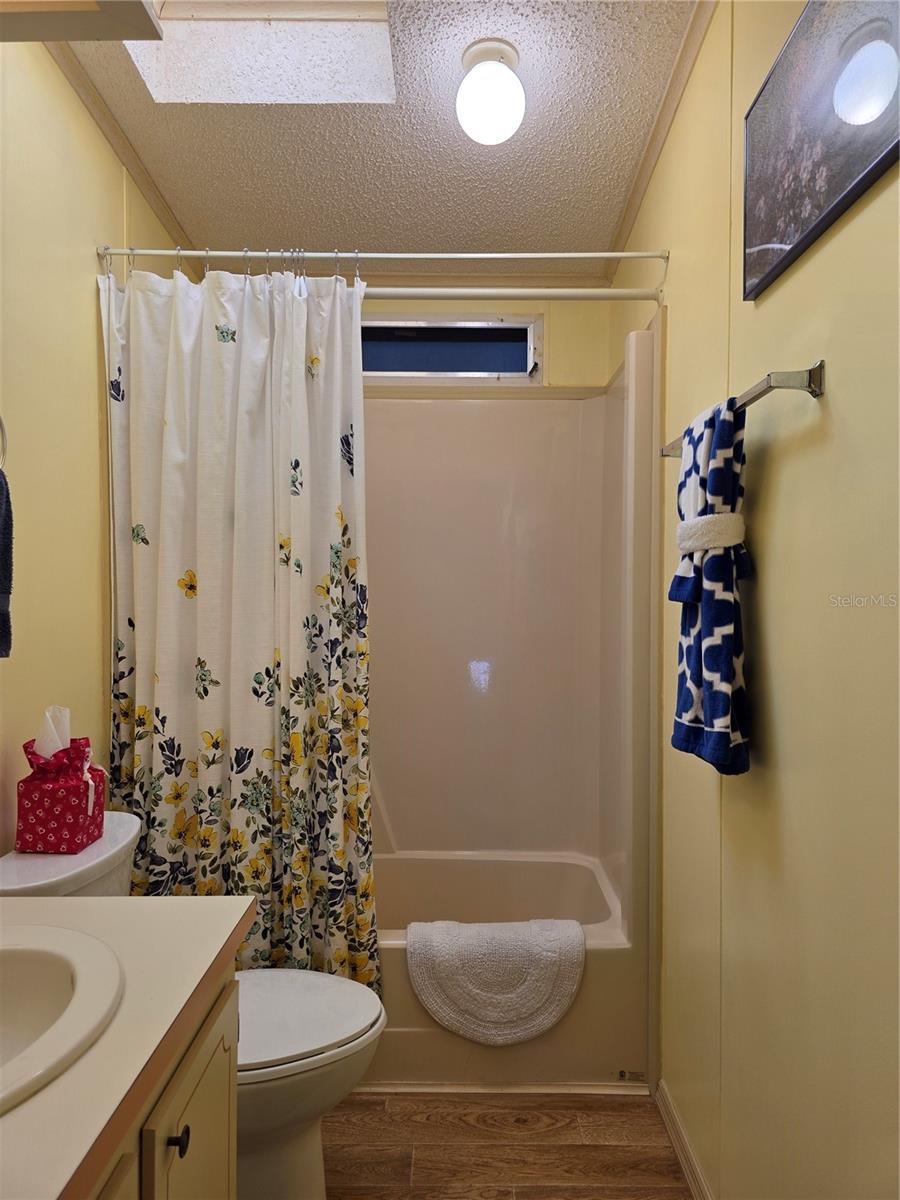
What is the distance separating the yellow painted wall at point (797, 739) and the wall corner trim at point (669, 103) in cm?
5

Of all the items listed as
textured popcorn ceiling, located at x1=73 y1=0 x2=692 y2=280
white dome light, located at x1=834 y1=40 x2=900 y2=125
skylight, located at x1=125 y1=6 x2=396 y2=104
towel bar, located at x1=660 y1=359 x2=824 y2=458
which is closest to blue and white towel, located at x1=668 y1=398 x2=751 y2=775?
towel bar, located at x1=660 y1=359 x2=824 y2=458

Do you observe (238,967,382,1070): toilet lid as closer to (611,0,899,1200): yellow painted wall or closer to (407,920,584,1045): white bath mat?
(407,920,584,1045): white bath mat

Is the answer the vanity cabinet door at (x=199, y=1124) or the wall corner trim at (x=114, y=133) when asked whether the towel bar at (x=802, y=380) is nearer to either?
the vanity cabinet door at (x=199, y=1124)

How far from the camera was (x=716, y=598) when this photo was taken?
4.57 feet

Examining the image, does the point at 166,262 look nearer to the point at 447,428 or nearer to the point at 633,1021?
the point at 447,428

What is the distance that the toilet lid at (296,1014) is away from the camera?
153 cm

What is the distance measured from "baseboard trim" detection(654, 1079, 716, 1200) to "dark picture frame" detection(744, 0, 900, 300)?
177 cm

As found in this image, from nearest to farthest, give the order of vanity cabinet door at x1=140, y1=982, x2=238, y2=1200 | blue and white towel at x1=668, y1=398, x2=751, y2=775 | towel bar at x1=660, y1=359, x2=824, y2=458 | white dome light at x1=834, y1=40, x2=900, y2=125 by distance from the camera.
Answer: vanity cabinet door at x1=140, y1=982, x2=238, y2=1200 < white dome light at x1=834, y1=40, x2=900, y2=125 < towel bar at x1=660, y1=359, x2=824, y2=458 < blue and white towel at x1=668, y1=398, x2=751, y2=775

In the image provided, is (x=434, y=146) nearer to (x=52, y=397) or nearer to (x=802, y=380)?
(x=52, y=397)

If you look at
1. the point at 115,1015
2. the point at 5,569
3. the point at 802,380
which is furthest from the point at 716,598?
the point at 5,569

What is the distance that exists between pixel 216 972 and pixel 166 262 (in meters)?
2.26

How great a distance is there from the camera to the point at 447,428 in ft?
9.77

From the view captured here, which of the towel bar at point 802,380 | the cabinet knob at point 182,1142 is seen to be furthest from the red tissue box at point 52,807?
the towel bar at point 802,380

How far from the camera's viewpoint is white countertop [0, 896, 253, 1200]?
2.08 feet
